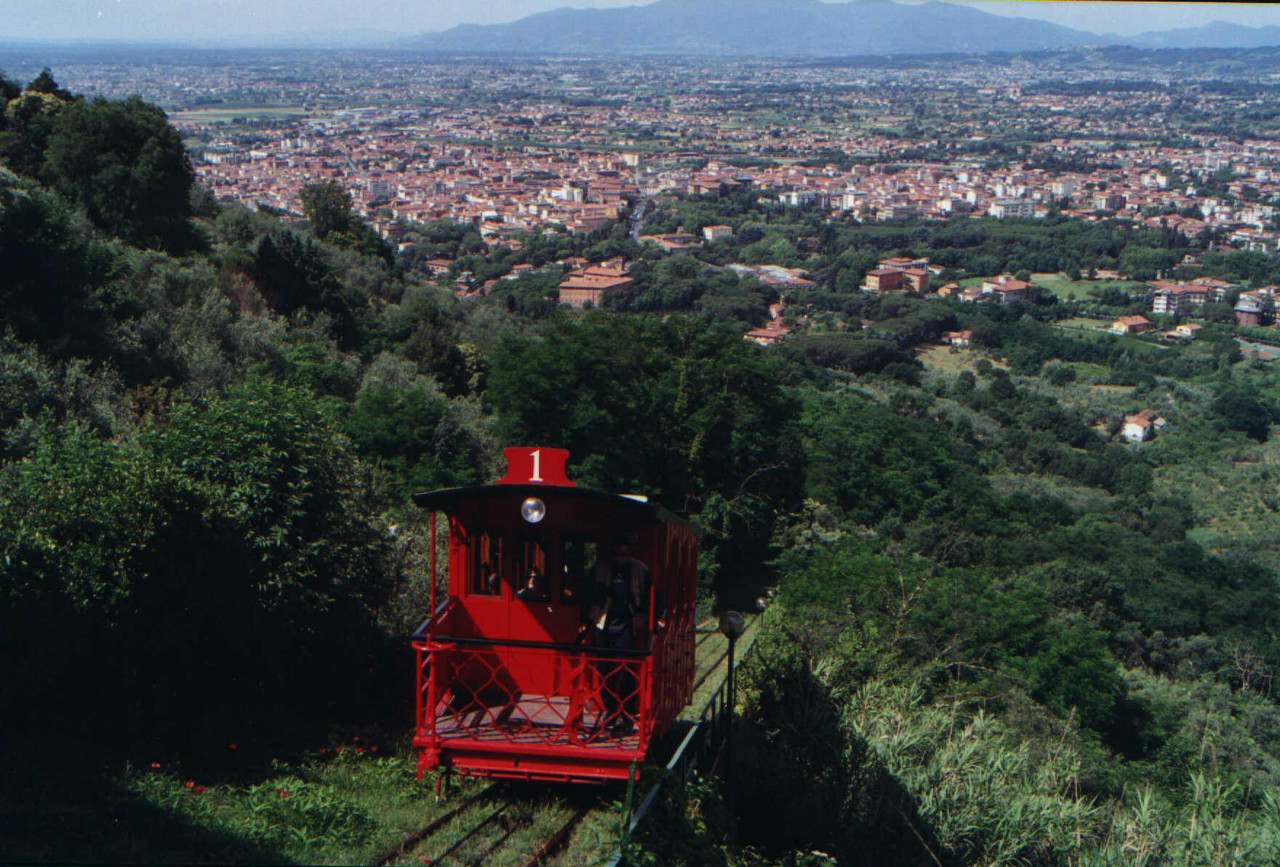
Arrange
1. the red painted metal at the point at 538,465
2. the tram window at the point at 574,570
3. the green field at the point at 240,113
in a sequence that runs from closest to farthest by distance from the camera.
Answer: the red painted metal at the point at 538,465, the tram window at the point at 574,570, the green field at the point at 240,113

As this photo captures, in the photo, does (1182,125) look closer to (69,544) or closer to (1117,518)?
(1117,518)

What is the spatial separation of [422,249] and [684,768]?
210ft

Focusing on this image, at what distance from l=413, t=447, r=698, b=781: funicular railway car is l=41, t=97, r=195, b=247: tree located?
20108mm

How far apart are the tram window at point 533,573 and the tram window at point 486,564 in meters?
0.14

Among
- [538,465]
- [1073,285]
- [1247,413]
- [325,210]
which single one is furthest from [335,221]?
[1073,285]

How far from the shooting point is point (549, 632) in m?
7.12

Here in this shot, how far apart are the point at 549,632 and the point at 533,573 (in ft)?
1.34

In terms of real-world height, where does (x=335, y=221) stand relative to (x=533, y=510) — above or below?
below

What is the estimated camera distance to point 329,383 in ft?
63.0

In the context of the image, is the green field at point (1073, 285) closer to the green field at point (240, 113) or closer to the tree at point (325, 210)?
the tree at point (325, 210)

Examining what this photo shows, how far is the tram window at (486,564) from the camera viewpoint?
713cm

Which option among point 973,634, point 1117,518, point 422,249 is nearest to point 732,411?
point 973,634

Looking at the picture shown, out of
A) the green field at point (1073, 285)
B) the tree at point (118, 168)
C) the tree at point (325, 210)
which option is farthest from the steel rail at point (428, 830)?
the green field at point (1073, 285)

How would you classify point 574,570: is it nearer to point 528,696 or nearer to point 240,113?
point 528,696
